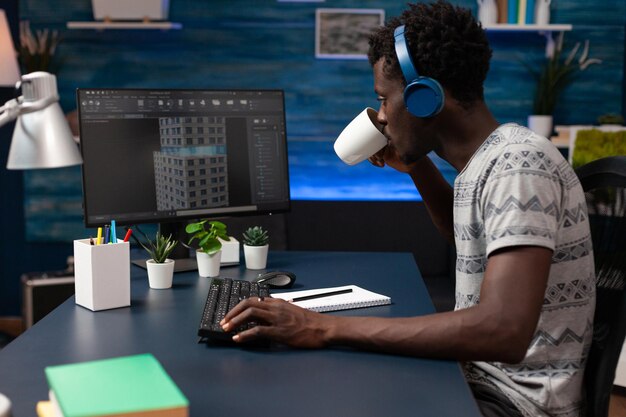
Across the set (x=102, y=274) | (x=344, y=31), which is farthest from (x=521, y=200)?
(x=344, y=31)

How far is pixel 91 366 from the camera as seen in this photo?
90cm

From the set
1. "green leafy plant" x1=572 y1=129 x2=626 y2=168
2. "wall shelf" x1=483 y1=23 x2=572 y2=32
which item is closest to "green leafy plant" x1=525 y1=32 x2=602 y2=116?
"wall shelf" x1=483 y1=23 x2=572 y2=32

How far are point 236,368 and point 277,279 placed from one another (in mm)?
619

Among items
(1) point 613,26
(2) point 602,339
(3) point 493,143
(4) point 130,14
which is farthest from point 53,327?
(1) point 613,26

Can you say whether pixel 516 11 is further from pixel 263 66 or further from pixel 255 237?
pixel 255 237

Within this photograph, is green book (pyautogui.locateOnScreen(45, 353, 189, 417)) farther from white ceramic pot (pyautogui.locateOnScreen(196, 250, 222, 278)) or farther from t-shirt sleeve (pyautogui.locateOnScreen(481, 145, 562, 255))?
white ceramic pot (pyautogui.locateOnScreen(196, 250, 222, 278))

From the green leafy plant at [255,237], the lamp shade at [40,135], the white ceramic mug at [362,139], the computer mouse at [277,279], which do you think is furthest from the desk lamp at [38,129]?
the green leafy plant at [255,237]

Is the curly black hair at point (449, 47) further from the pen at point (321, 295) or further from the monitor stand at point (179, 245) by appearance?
the monitor stand at point (179, 245)

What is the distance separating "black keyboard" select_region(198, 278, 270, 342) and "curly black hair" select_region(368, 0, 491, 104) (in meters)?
0.57

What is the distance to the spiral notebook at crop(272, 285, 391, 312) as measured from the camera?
4.97 feet

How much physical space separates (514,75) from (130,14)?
6.61 feet

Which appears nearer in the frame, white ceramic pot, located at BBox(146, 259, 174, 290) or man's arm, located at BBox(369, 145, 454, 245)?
white ceramic pot, located at BBox(146, 259, 174, 290)

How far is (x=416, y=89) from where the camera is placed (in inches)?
53.1

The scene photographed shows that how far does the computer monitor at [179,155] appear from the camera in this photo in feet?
6.22
